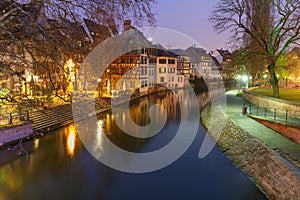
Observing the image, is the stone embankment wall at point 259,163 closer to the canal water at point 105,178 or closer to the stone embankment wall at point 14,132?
the canal water at point 105,178

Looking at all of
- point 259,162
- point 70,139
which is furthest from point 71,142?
Answer: point 259,162

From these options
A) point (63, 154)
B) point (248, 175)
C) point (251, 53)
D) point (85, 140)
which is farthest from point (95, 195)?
point (251, 53)

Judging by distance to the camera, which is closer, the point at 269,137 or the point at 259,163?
the point at 259,163

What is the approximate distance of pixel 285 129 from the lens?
46.3 feet

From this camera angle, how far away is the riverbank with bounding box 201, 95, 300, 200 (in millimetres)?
8289

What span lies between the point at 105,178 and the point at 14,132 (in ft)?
23.9

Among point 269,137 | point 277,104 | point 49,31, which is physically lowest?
point 269,137

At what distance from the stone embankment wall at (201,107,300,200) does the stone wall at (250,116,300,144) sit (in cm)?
189

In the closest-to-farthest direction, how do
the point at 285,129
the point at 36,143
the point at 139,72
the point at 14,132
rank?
the point at 285,129
the point at 14,132
the point at 36,143
the point at 139,72

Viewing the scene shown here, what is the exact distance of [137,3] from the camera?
404cm

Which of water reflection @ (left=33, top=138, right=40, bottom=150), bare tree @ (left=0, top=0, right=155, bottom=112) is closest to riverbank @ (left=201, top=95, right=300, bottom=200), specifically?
bare tree @ (left=0, top=0, right=155, bottom=112)

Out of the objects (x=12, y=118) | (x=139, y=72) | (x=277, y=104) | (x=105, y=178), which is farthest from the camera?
(x=139, y=72)

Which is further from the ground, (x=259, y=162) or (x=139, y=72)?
(x=139, y=72)

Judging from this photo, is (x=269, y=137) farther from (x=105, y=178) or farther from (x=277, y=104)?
(x=105, y=178)
